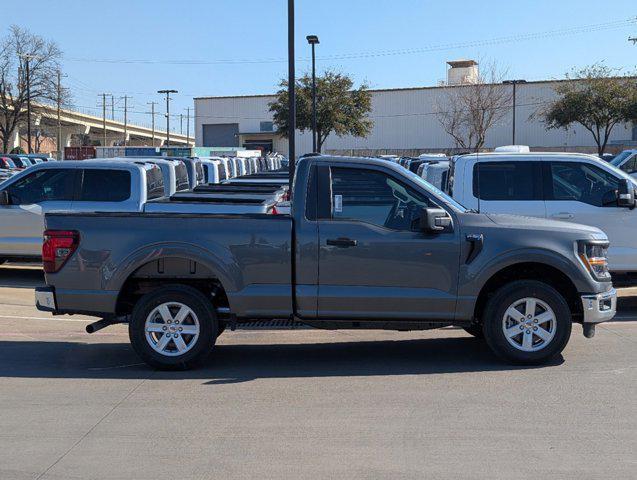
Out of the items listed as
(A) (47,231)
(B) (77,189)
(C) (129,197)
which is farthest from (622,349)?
(B) (77,189)

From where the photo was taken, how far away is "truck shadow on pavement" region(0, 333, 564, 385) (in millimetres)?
7441

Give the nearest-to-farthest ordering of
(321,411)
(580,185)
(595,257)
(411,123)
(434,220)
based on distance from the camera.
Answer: (321,411)
(434,220)
(595,257)
(580,185)
(411,123)

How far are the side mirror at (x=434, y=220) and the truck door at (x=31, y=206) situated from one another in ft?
25.0

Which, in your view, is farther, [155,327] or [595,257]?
[595,257]

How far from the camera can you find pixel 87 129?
11988cm

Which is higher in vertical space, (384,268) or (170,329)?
(384,268)

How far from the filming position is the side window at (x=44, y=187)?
1291 cm

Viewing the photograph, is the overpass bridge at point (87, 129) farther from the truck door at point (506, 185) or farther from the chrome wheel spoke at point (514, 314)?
the chrome wheel spoke at point (514, 314)

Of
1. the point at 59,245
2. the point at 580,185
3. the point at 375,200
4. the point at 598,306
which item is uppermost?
the point at 580,185

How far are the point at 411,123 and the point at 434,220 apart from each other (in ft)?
218

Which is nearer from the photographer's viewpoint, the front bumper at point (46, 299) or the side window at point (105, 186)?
the front bumper at point (46, 299)

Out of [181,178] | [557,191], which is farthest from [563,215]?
[181,178]

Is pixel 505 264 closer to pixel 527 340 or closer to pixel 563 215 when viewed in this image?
pixel 527 340

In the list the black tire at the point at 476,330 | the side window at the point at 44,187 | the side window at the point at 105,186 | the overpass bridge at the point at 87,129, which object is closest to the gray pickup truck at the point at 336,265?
the black tire at the point at 476,330
